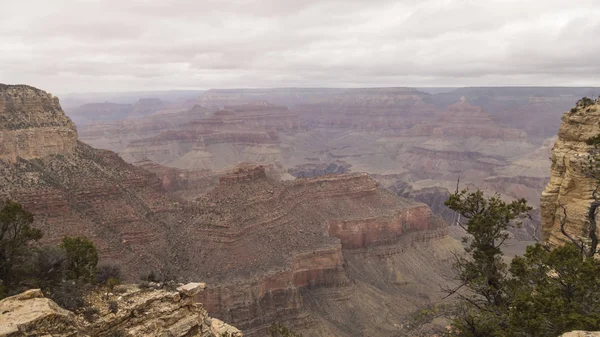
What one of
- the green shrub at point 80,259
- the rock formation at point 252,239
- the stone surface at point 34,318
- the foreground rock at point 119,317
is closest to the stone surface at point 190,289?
the foreground rock at point 119,317

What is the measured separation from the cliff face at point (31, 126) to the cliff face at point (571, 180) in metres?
57.9

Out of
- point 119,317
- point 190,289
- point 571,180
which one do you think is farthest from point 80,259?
point 571,180

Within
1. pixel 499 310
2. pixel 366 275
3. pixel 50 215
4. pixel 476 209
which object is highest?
pixel 476 209

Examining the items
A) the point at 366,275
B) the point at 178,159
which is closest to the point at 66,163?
the point at 366,275

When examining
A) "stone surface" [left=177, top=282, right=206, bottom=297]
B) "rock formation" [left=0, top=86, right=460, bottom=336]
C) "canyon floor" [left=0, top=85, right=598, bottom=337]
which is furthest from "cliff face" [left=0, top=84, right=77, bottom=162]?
"stone surface" [left=177, top=282, right=206, bottom=297]

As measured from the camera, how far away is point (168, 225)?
57938mm

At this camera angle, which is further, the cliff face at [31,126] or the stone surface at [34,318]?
the cliff face at [31,126]

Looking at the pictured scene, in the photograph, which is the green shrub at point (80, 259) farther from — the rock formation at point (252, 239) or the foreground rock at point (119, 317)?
the rock formation at point (252, 239)

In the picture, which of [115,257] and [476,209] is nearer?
[476,209]

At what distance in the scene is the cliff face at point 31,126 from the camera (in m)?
52.6

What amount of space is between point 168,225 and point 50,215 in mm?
15001

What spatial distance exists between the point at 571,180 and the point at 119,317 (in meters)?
25.4

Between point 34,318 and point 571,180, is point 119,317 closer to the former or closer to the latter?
point 34,318

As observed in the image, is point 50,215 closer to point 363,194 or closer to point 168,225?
point 168,225
